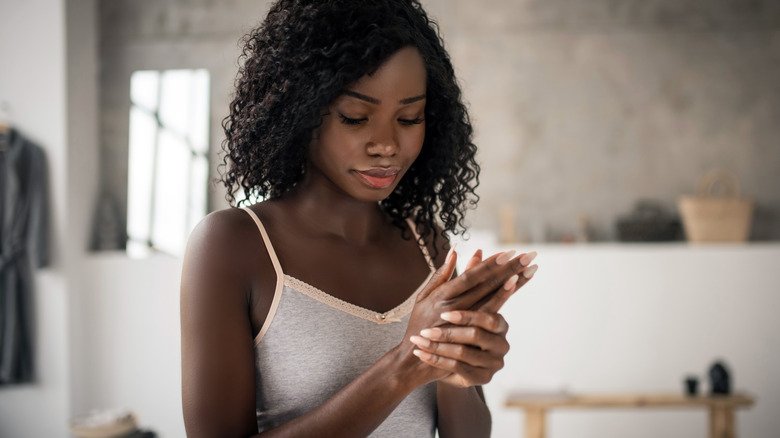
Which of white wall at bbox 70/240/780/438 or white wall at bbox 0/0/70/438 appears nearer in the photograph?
white wall at bbox 0/0/70/438

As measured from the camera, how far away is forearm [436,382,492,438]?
46.3 inches

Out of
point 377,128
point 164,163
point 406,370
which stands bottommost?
point 406,370

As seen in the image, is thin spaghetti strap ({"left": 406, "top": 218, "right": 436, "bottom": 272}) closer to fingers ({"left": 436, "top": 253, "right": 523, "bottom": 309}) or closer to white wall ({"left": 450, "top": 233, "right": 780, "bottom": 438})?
fingers ({"left": 436, "top": 253, "right": 523, "bottom": 309})

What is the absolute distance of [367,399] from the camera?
96 centimetres

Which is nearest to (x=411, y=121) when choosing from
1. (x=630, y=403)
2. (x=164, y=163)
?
(x=630, y=403)

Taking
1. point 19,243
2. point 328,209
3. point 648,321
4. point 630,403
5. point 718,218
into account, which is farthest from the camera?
point 718,218

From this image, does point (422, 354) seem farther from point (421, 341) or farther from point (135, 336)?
point (135, 336)

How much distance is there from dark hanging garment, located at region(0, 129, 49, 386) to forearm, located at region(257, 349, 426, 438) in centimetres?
384

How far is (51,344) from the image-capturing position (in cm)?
441

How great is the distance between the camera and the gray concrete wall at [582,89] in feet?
16.7

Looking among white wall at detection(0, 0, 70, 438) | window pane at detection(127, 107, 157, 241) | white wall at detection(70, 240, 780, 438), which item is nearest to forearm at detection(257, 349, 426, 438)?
white wall at detection(70, 240, 780, 438)

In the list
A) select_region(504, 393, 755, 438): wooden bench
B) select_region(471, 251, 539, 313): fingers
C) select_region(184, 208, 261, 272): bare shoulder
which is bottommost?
select_region(504, 393, 755, 438): wooden bench

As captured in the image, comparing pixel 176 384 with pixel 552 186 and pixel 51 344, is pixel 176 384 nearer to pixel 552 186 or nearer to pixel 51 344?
pixel 51 344

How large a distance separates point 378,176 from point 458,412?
415 millimetres
